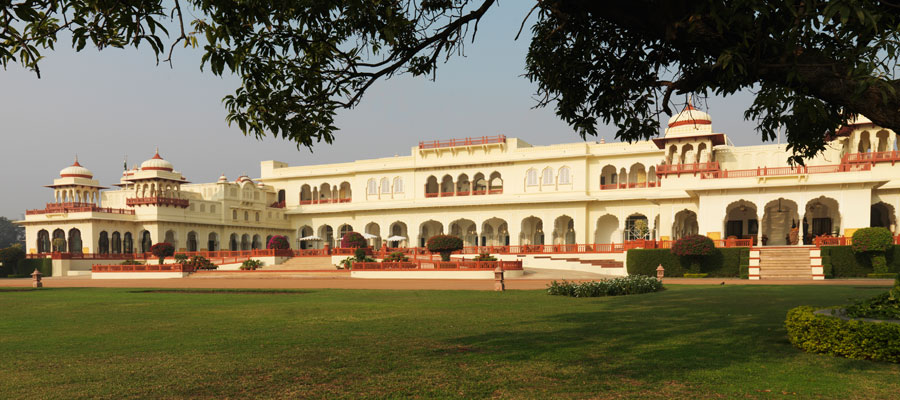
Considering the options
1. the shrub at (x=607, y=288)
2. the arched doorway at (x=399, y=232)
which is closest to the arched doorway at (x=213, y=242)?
the arched doorway at (x=399, y=232)

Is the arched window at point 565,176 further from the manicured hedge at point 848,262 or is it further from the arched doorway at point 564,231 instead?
the manicured hedge at point 848,262

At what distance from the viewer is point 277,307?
14.4 metres

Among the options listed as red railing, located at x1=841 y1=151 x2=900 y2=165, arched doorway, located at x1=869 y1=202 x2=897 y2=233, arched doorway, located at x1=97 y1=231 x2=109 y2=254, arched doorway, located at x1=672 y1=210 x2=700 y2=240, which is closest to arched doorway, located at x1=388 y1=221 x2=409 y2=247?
arched doorway, located at x1=672 y1=210 x2=700 y2=240

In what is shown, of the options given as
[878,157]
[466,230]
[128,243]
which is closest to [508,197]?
[466,230]

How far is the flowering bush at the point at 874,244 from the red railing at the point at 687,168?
9634mm

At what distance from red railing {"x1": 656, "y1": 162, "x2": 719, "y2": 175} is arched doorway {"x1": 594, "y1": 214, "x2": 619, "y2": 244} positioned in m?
8.28

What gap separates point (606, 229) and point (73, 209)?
36.2 m

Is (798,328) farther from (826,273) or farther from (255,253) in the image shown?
(255,253)

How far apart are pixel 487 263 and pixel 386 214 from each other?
69.3 ft

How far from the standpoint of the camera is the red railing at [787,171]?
32156 millimetres

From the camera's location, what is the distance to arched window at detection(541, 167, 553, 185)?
153 feet

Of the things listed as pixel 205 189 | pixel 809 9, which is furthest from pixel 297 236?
pixel 809 9

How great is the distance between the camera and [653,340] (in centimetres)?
873

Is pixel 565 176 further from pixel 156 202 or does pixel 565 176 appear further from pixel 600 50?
pixel 600 50
